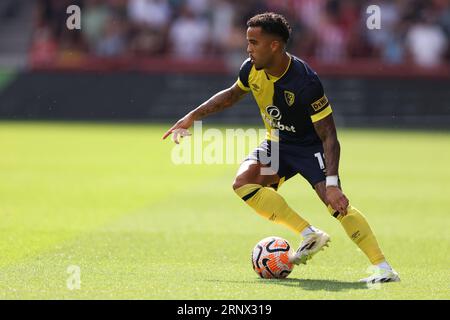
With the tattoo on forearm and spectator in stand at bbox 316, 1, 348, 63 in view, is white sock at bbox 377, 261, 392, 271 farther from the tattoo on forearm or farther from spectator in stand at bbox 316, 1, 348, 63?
spectator in stand at bbox 316, 1, 348, 63

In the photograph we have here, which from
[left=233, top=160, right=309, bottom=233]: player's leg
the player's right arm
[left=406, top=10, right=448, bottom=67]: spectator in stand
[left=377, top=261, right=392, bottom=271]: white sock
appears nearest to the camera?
[left=377, top=261, right=392, bottom=271]: white sock

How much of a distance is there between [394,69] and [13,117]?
10.1 meters

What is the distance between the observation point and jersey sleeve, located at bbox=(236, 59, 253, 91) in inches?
349

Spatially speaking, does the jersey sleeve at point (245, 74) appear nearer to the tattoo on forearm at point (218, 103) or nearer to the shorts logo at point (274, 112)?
the tattoo on forearm at point (218, 103)

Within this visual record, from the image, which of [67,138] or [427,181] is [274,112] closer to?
[427,181]

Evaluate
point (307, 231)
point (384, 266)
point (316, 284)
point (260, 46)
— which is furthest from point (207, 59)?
point (316, 284)

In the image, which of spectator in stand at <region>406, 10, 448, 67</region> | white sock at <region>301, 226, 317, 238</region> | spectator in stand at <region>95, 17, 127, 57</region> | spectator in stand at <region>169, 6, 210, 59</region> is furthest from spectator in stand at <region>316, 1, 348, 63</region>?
white sock at <region>301, 226, 317, 238</region>

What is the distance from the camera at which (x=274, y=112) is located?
877 centimetres

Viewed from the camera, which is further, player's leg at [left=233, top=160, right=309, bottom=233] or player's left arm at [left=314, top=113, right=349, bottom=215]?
player's leg at [left=233, top=160, right=309, bottom=233]

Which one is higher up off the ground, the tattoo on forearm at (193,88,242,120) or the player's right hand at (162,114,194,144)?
the tattoo on forearm at (193,88,242,120)

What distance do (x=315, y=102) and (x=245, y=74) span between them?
0.83 m

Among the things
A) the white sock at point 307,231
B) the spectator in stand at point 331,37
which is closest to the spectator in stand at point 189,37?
the spectator in stand at point 331,37

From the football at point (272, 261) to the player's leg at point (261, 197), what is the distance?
0.33 meters

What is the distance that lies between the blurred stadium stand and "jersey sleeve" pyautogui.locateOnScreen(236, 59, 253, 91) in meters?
16.7
